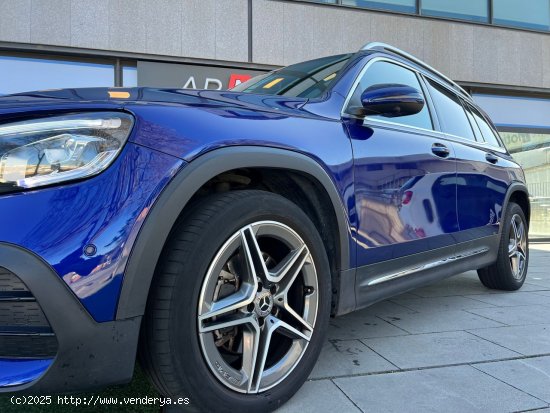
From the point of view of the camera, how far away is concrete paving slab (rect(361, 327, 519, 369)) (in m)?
2.46

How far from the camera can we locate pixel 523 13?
31.9ft

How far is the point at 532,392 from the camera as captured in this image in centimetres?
209

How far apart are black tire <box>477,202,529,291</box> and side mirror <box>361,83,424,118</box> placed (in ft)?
7.29

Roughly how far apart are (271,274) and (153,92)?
2.81 feet

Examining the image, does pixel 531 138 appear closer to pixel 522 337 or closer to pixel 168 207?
pixel 522 337

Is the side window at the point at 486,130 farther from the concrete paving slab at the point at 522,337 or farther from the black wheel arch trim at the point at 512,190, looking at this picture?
the concrete paving slab at the point at 522,337

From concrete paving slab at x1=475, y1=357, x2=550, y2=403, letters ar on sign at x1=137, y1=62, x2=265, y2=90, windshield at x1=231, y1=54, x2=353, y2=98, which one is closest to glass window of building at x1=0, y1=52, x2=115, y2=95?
letters ar on sign at x1=137, y1=62, x2=265, y2=90

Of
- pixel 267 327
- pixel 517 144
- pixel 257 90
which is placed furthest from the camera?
pixel 517 144

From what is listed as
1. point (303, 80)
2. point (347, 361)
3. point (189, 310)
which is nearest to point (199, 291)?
point (189, 310)

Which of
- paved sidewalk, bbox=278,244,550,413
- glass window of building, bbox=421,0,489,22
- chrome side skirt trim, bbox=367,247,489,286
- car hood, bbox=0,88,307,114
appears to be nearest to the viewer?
car hood, bbox=0,88,307,114

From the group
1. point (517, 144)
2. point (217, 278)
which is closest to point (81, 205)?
point (217, 278)

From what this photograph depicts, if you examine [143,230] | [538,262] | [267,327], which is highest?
[143,230]

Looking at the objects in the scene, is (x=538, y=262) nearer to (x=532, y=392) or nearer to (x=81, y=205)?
(x=532, y=392)

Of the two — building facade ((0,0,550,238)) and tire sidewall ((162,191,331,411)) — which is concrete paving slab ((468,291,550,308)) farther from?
building facade ((0,0,550,238))
